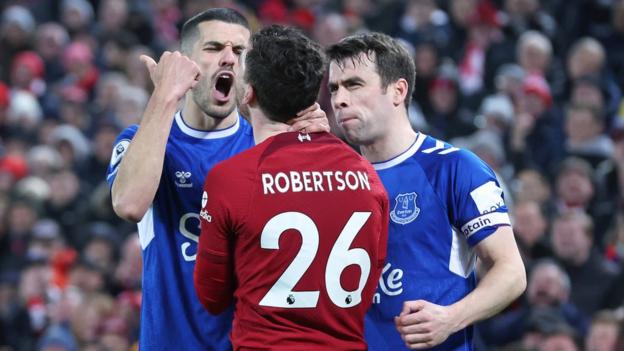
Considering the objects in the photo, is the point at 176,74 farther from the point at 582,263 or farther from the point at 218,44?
the point at 582,263

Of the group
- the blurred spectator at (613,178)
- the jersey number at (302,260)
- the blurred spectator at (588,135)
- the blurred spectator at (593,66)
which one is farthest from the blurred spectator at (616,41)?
the jersey number at (302,260)

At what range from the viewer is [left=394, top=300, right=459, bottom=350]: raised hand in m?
4.07

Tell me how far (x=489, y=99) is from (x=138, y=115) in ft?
12.3

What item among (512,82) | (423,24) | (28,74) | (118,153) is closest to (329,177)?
(118,153)

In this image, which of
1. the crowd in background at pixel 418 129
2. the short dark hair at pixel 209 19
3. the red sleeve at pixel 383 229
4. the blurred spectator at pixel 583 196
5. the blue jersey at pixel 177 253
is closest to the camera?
the red sleeve at pixel 383 229

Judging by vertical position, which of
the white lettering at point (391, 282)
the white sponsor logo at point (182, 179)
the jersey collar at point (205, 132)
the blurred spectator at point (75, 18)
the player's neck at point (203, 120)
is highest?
the blurred spectator at point (75, 18)

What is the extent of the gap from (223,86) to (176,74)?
0.42 meters

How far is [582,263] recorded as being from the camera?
8.55 meters

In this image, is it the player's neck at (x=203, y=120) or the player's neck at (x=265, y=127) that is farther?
the player's neck at (x=203, y=120)

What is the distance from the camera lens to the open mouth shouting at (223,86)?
4.80 m

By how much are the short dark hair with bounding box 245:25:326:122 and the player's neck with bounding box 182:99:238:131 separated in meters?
0.77

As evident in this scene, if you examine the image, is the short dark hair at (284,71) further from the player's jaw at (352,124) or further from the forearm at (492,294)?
the forearm at (492,294)

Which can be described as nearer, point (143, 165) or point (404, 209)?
point (143, 165)

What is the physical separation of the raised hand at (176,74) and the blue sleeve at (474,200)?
3.40 feet
